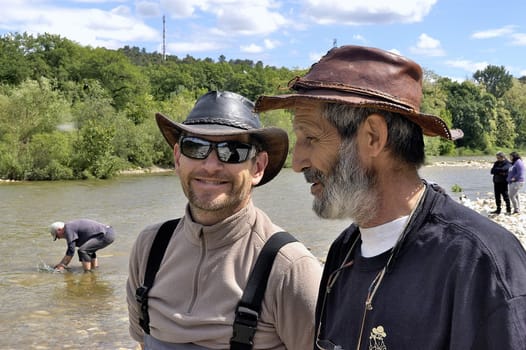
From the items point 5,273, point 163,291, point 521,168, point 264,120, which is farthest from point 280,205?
point 264,120

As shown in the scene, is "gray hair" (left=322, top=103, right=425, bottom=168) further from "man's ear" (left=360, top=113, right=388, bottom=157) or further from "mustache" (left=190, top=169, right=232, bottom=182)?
"mustache" (left=190, top=169, right=232, bottom=182)

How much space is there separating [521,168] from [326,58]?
17.3 m

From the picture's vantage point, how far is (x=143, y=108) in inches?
2803

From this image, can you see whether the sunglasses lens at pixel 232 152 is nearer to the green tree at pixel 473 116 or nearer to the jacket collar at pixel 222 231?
the jacket collar at pixel 222 231

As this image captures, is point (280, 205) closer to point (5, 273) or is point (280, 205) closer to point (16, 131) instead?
point (5, 273)

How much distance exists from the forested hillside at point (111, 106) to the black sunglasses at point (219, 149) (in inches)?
14.9

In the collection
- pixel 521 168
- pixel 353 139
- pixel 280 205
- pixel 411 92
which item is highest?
pixel 411 92

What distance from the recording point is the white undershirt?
187cm

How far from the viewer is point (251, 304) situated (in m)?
2.64

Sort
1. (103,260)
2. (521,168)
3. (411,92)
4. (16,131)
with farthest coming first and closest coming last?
(16,131)
(521,168)
(103,260)
(411,92)

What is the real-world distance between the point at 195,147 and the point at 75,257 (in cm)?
1306

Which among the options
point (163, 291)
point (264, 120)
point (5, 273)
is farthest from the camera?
point (264, 120)

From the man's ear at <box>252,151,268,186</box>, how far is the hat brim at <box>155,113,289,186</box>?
4 centimetres

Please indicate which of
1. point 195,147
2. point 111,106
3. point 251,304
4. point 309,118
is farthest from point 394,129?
point 111,106
